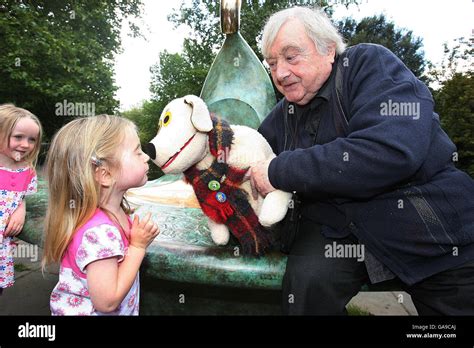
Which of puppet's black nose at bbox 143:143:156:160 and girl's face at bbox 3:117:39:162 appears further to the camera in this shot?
girl's face at bbox 3:117:39:162

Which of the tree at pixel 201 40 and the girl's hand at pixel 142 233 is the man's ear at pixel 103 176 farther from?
the tree at pixel 201 40

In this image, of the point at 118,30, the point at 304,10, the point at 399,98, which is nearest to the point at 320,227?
the point at 399,98

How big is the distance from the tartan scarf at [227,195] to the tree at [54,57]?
564cm

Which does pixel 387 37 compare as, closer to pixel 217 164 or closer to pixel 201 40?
pixel 201 40

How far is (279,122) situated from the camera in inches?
77.7

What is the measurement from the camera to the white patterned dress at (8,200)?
218cm

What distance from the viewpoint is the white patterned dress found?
2184 mm

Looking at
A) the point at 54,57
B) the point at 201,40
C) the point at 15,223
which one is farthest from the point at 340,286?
the point at 201,40

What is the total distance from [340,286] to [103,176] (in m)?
0.97

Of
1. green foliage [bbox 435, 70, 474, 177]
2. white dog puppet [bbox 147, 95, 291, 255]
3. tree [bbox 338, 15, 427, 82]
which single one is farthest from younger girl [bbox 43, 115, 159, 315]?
tree [bbox 338, 15, 427, 82]

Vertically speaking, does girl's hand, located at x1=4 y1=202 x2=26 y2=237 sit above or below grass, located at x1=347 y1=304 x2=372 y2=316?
above

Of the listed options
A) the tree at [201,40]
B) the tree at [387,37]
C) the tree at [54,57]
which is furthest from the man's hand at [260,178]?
the tree at [387,37]

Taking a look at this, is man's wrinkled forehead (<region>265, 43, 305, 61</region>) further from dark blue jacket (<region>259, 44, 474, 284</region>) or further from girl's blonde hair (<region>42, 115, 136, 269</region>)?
girl's blonde hair (<region>42, 115, 136, 269</region>)

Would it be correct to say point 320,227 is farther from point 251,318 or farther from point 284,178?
point 251,318
